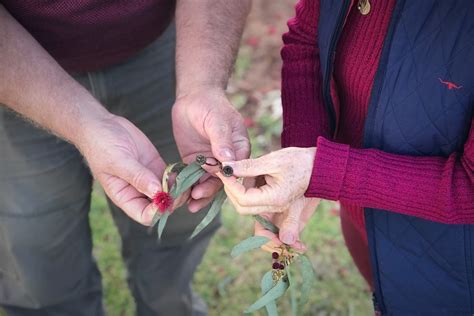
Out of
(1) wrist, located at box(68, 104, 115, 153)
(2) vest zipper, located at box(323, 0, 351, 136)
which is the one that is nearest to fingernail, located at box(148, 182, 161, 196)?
(1) wrist, located at box(68, 104, 115, 153)

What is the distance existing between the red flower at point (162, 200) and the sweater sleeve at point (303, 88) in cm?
36

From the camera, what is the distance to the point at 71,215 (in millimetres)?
1998

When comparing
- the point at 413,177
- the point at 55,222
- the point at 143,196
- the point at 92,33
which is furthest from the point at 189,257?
the point at 413,177

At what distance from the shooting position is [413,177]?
1.35 meters

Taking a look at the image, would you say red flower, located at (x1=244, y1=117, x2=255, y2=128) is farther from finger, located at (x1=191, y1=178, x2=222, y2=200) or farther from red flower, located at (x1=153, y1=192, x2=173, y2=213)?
red flower, located at (x1=153, y1=192, x2=173, y2=213)

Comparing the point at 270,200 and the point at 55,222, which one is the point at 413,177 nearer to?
the point at 270,200

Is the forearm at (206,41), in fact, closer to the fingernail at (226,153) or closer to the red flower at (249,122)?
the fingernail at (226,153)

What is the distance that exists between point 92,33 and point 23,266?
2.43ft

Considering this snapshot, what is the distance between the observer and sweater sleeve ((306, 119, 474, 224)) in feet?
4.32

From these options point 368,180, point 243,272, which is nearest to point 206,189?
point 368,180

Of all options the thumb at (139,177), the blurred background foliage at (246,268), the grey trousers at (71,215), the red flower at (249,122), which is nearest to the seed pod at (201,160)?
the thumb at (139,177)

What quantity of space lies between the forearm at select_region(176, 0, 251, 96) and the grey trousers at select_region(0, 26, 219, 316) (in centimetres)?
23

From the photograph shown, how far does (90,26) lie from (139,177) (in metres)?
A: 0.53

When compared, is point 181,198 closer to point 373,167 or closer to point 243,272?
point 373,167
